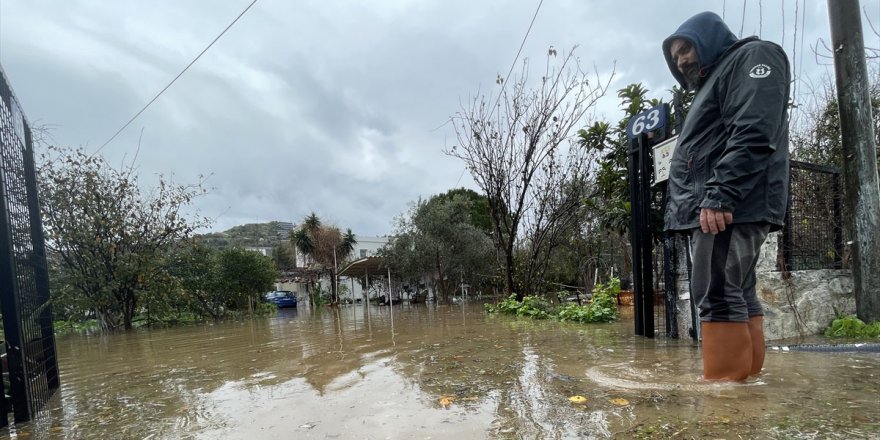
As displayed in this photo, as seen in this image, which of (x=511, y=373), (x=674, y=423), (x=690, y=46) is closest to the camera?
(x=674, y=423)

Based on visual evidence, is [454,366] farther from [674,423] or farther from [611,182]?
[611,182]

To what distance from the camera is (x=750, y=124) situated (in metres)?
1.97

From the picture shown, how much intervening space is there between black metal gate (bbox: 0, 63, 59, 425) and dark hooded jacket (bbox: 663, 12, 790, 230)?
3.43 m

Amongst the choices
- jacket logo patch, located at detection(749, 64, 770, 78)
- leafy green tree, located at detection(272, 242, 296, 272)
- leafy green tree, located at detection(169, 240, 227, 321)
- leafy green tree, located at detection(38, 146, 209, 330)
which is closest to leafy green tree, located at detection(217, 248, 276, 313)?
leafy green tree, located at detection(169, 240, 227, 321)

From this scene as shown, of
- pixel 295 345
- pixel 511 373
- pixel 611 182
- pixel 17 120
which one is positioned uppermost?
pixel 17 120

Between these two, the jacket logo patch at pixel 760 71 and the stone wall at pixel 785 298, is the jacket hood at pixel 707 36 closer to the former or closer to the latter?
the jacket logo patch at pixel 760 71

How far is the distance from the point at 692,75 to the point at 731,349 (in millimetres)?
1409

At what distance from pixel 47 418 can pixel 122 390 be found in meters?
0.67

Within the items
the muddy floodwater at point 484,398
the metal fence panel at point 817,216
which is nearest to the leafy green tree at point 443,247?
the metal fence panel at point 817,216

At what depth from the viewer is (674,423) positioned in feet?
5.50

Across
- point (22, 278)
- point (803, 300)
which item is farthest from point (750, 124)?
point (22, 278)

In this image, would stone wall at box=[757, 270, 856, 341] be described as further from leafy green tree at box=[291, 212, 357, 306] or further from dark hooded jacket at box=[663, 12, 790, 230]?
leafy green tree at box=[291, 212, 357, 306]

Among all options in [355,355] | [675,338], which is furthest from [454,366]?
[675,338]

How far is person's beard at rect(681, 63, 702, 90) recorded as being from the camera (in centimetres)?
241
